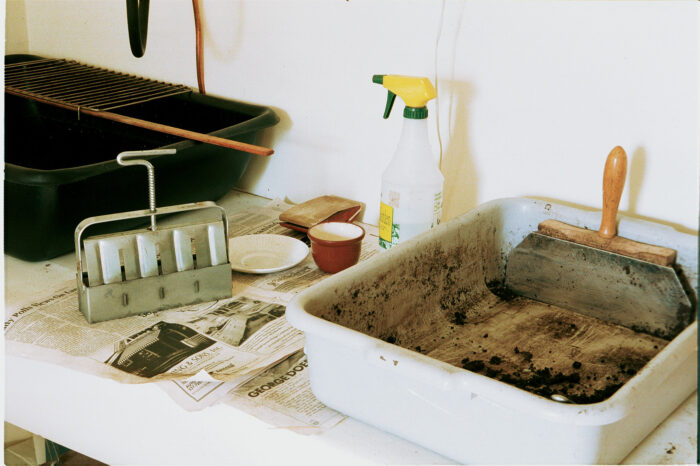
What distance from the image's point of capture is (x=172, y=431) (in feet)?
2.62

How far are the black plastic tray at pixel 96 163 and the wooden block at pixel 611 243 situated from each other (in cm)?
52

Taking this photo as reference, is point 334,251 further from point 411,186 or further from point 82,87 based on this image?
point 82,87

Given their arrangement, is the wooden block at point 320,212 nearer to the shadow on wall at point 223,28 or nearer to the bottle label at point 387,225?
the bottle label at point 387,225

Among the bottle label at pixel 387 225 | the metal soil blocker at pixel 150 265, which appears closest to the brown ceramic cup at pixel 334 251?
the bottle label at pixel 387 225

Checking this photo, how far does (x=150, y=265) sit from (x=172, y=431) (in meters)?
0.23

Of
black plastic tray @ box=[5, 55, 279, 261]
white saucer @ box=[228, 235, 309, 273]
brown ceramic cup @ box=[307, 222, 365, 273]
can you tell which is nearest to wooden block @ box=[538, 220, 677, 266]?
brown ceramic cup @ box=[307, 222, 365, 273]

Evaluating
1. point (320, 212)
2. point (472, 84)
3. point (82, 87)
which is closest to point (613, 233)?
point (472, 84)

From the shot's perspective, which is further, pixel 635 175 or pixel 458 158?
pixel 458 158

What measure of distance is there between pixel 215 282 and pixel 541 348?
43cm

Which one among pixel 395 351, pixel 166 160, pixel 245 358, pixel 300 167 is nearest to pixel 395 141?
pixel 300 167

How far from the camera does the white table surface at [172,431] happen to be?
709 millimetres

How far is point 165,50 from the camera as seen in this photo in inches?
56.1

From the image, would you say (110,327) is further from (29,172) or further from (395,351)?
(395,351)

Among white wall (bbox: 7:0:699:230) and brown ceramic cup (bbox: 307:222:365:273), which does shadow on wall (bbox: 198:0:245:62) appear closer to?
white wall (bbox: 7:0:699:230)
